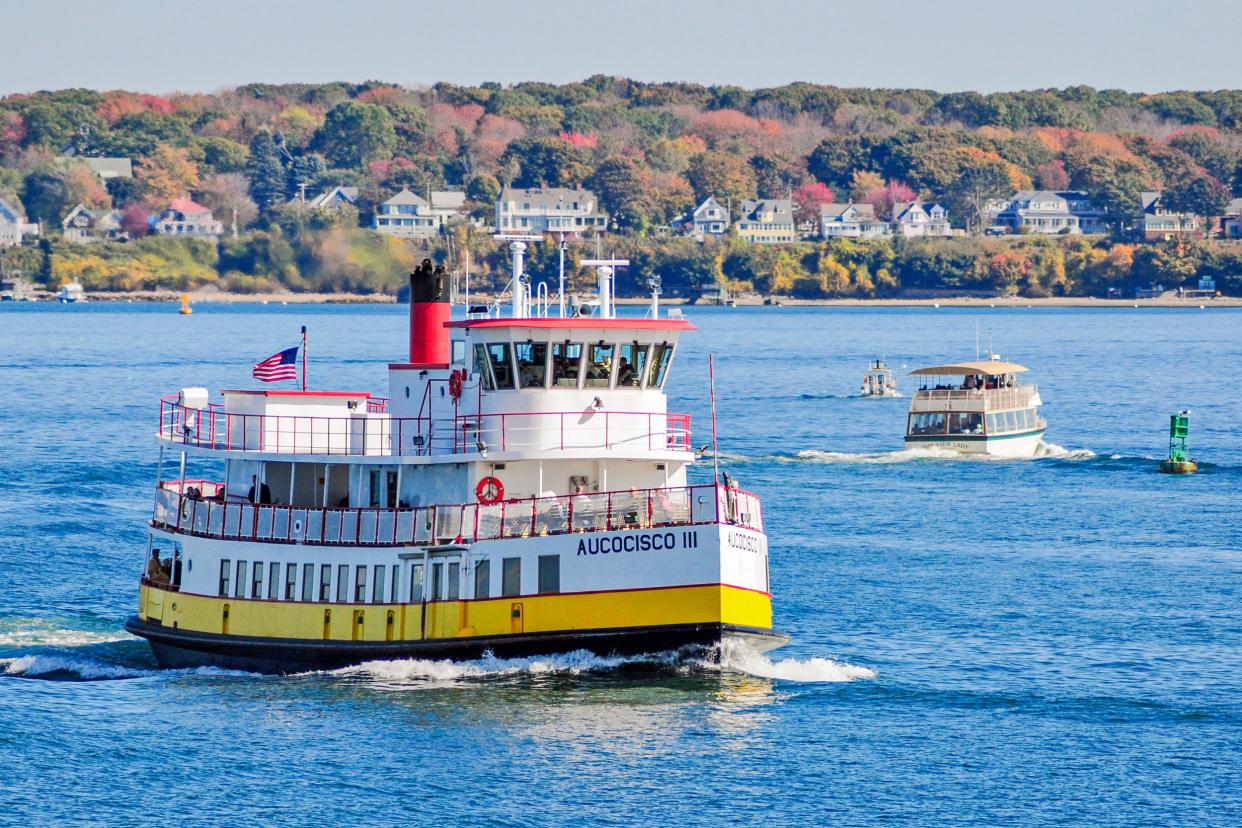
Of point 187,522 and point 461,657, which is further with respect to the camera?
point 187,522

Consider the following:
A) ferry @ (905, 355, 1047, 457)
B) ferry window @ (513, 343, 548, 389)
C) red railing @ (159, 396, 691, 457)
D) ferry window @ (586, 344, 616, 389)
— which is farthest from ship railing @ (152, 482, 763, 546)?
ferry @ (905, 355, 1047, 457)

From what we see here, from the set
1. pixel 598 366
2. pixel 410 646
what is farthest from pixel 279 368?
pixel 410 646

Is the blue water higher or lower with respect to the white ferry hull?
lower

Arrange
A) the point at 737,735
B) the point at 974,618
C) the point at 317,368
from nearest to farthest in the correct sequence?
the point at 737,735
the point at 974,618
the point at 317,368

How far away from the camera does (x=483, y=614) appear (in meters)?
40.2

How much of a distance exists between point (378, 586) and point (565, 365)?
6009mm

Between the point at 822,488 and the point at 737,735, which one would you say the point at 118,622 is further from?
the point at 822,488

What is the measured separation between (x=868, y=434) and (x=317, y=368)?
1958 inches

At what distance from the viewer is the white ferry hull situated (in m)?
86.8

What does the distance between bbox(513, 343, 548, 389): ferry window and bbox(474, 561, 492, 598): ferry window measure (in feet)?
13.6

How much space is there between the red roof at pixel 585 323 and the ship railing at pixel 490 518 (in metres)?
3.78

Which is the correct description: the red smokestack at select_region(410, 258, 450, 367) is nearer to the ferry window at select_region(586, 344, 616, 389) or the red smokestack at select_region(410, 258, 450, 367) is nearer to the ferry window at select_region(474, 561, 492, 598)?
the ferry window at select_region(586, 344, 616, 389)

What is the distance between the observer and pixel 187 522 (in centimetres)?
4481

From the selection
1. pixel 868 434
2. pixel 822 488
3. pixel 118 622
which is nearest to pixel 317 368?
pixel 868 434
